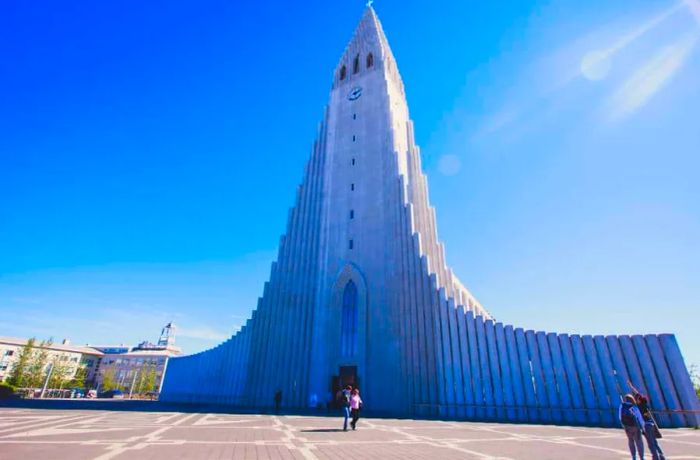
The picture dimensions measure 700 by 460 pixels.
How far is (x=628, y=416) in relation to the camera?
721 cm

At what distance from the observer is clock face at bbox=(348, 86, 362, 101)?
38875 mm

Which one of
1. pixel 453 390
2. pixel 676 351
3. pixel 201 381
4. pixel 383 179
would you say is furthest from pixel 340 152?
pixel 676 351

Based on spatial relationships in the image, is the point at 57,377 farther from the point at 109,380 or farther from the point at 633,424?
the point at 633,424

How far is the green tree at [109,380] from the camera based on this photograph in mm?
84688

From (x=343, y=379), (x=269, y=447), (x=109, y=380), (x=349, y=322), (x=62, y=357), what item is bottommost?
(x=269, y=447)

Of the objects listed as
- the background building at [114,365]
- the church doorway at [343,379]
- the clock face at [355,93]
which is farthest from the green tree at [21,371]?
the clock face at [355,93]

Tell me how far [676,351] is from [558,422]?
675 cm

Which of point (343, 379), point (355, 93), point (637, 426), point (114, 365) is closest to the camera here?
point (637, 426)

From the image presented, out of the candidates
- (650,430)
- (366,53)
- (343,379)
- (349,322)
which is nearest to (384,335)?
(349,322)

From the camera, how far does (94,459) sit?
18.7 ft

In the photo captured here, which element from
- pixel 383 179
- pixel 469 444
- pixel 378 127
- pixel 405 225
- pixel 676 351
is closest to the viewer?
pixel 469 444

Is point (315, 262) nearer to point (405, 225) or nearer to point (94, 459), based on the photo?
point (405, 225)

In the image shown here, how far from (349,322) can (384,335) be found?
3.58m

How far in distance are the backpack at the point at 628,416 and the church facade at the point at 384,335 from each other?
14.0 meters
